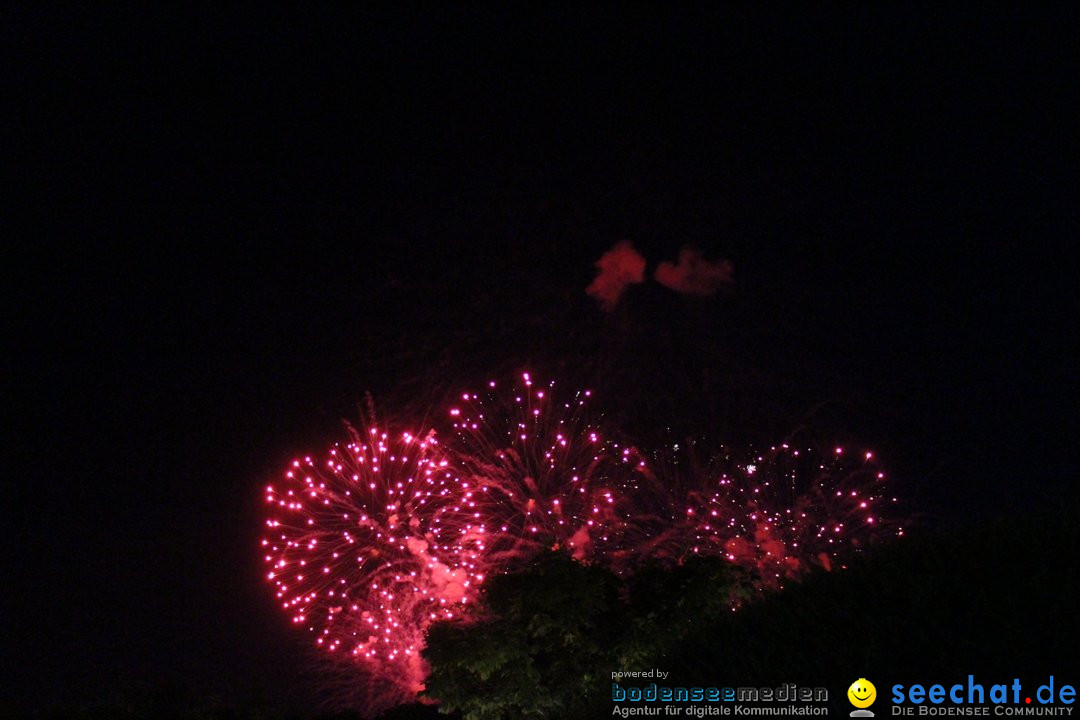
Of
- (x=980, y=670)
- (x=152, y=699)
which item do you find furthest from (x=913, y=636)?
(x=152, y=699)

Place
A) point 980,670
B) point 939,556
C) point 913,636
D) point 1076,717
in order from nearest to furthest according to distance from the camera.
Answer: point 1076,717 → point 980,670 → point 913,636 → point 939,556

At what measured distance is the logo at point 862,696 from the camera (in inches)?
182

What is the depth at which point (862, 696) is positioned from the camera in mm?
4727

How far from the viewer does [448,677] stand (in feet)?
30.8

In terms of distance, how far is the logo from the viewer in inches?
182

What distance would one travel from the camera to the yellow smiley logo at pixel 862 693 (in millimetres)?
4691

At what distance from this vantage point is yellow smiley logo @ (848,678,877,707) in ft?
15.4

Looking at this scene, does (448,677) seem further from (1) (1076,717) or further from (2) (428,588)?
(2) (428,588)

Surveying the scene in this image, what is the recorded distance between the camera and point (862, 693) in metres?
4.74

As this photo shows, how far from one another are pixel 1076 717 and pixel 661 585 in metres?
5.58

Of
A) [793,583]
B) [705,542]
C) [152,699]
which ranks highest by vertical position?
[705,542]

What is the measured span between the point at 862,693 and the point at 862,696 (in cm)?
2

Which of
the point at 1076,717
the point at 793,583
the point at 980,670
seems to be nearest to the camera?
the point at 1076,717

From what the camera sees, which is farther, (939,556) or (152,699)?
(152,699)
